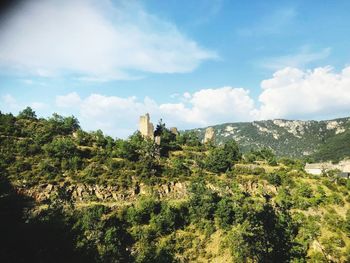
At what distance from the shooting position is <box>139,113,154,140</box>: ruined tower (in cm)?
8325

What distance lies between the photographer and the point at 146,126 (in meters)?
83.4

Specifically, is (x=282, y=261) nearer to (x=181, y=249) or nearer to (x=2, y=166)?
(x=181, y=249)

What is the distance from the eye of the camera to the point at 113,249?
36.8 meters

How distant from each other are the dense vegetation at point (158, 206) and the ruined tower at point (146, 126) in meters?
12.6

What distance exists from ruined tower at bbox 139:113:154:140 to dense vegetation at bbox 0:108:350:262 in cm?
1261

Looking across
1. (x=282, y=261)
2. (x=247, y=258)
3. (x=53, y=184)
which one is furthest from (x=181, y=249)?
(x=53, y=184)

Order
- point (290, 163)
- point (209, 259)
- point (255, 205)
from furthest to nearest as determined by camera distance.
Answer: point (290, 163), point (255, 205), point (209, 259)

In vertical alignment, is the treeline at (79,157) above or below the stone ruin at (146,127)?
below

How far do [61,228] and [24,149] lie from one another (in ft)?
105

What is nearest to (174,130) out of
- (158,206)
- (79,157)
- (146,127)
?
(146,127)

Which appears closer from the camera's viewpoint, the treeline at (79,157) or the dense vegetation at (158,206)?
the dense vegetation at (158,206)

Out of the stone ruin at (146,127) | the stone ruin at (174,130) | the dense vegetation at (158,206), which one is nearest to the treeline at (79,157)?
the dense vegetation at (158,206)

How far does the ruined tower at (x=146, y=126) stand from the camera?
273ft

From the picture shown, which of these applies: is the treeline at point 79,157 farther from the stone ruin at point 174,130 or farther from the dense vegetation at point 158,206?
the stone ruin at point 174,130
